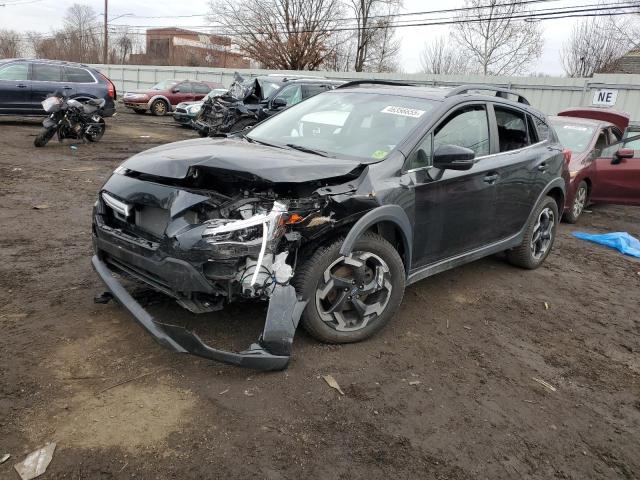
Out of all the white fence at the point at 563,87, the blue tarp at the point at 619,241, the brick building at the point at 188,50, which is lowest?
the blue tarp at the point at 619,241

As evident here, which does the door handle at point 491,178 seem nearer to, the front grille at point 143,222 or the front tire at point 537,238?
the front tire at point 537,238

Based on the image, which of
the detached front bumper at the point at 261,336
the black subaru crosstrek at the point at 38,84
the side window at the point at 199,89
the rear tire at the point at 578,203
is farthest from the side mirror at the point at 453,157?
the side window at the point at 199,89

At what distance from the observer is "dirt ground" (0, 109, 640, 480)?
2.44m

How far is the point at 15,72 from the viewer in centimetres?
1339

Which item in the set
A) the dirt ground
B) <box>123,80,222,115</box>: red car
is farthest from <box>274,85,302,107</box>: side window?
<box>123,80,222,115</box>: red car

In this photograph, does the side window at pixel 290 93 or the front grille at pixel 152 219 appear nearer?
the front grille at pixel 152 219

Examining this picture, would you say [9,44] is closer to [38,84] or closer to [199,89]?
[199,89]

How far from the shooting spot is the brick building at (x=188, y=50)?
143ft

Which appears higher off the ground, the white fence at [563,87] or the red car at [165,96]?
the white fence at [563,87]

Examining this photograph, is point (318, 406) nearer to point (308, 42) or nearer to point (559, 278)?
point (559, 278)

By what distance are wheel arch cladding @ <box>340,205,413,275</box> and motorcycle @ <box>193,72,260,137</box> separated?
32.4 feet

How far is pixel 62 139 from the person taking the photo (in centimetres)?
1221

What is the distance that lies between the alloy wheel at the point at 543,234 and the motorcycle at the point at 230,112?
8.87m

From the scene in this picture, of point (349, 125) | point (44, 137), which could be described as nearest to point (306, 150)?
point (349, 125)
